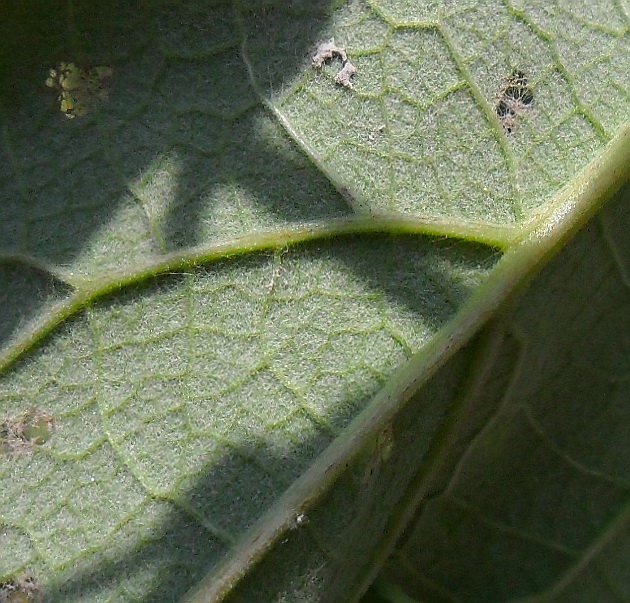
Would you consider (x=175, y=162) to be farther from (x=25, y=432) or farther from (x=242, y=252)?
(x=25, y=432)

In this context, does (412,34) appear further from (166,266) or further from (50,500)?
(50,500)

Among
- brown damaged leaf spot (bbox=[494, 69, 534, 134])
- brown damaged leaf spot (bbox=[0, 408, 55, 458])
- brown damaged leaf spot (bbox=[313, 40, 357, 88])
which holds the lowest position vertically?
brown damaged leaf spot (bbox=[494, 69, 534, 134])

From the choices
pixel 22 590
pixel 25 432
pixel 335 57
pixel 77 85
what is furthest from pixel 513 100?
pixel 22 590

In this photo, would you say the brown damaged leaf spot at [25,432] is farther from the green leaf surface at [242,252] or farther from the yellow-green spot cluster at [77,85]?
the yellow-green spot cluster at [77,85]

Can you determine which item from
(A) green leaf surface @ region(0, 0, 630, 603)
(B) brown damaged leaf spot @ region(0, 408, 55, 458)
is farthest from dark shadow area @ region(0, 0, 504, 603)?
(B) brown damaged leaf spot @ region(0, 408, 55, 458)

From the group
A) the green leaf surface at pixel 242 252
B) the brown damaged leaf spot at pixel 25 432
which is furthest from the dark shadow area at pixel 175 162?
the brown damaged leaf spot at pixel 25 432

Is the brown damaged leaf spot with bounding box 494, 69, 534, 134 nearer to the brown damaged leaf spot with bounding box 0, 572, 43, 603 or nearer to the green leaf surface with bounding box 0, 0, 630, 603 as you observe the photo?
the green leaf surface with bounding box 0, 0, 630, 603

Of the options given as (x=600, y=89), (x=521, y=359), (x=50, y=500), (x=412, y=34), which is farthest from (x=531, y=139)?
(x=50, y=500)
